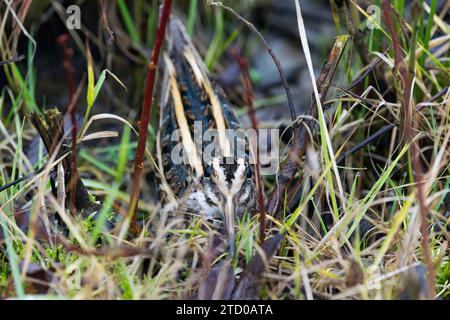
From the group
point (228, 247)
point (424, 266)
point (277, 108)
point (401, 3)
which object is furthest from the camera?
point (277, 108)

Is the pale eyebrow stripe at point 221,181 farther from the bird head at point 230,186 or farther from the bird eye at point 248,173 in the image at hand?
the bird eye at point 248,173

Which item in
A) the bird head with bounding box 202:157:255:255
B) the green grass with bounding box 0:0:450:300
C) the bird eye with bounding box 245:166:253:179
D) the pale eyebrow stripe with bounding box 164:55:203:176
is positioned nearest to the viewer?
the green grass with bounding box 0:0:450:300

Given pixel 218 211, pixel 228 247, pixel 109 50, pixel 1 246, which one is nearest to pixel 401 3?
pixel 218 211

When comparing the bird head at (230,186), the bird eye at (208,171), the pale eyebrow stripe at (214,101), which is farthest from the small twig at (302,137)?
the pale eyebrow stripe at (214,101)

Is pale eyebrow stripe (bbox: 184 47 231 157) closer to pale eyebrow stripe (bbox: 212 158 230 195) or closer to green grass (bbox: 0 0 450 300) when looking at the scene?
pale eyebrow stripe (bbox: 212 158 230 195)

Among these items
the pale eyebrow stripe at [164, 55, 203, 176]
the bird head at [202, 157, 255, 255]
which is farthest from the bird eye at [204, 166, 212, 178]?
the pale eyebrow stripe at [164, 55, 203, 176]

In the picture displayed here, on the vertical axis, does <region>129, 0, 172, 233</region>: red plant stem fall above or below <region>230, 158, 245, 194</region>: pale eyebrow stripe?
above

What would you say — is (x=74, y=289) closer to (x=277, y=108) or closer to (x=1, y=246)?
(x=1, y=246)
